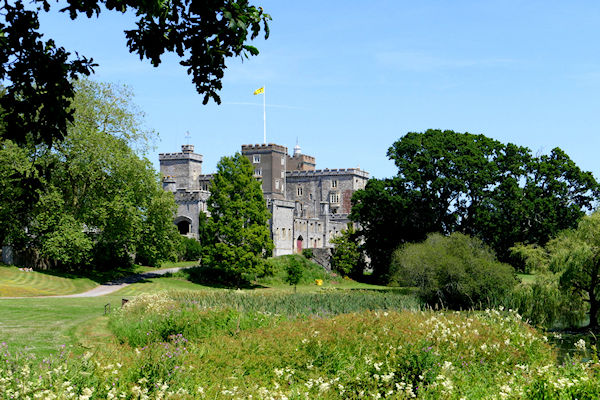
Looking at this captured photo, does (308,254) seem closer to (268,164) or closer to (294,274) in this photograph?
(294,274)

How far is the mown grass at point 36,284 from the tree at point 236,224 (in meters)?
10.4

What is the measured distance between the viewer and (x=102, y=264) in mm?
54812

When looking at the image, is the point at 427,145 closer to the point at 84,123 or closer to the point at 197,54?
the point at 84,123

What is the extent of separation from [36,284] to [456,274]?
2562 centimetres

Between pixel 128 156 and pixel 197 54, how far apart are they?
136 feet

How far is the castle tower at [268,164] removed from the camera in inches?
3688

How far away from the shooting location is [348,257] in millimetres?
65625

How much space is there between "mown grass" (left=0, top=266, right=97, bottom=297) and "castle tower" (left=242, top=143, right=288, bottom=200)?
160 ft

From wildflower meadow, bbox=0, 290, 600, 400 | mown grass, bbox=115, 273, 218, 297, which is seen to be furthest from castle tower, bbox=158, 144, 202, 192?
wildflower meadow, bbox=0, 290, 600, 400

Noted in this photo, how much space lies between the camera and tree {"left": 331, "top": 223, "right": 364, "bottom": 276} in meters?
65.5

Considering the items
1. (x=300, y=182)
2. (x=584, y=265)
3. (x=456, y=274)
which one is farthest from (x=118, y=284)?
(x=300, y=182)

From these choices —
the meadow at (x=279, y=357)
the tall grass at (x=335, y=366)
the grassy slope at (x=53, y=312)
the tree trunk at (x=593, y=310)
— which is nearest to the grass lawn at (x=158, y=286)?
the grassy slope at (x=53, y=312)

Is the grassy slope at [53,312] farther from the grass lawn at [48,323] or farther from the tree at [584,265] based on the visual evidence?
the tree at [584,265]

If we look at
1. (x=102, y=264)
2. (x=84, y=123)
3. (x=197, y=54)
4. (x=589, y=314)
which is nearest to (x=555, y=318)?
(x=589, y=314)
